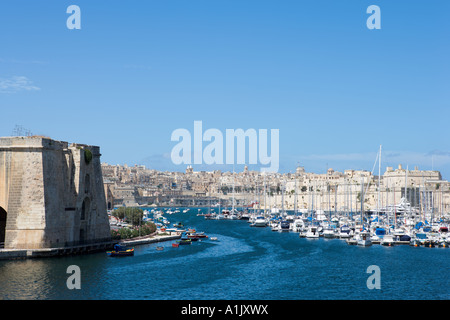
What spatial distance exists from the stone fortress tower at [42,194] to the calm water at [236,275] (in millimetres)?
1438

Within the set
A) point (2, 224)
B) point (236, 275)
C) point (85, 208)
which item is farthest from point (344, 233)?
point (2, 224)

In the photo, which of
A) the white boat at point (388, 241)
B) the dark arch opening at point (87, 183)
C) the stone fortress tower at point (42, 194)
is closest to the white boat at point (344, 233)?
the white boat at point (388, 241)

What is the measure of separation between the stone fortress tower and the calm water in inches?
56.6

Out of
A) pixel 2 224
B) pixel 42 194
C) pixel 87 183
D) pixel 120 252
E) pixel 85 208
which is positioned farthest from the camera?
pixel 87 183

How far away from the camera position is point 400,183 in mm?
85812

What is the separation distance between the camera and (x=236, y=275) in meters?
24.4

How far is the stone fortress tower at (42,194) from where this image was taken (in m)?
25.8

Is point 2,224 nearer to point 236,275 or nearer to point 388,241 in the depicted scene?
point 236,275

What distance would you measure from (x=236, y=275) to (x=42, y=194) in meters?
10.0

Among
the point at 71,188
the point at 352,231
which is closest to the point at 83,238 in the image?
the point at 71,188

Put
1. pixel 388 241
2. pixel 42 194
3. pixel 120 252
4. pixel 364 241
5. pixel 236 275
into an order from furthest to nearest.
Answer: pixel 388 241, pixel 364 241, pixel 120 252, pixel 42 194, pixel 236 275

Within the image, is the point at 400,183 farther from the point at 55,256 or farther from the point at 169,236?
the point at 55,256

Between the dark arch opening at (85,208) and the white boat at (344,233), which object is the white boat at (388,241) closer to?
the white boat at (344,233)
